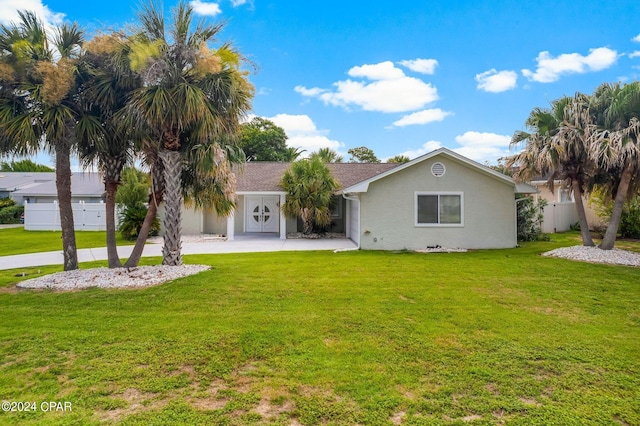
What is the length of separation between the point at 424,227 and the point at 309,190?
578 cm

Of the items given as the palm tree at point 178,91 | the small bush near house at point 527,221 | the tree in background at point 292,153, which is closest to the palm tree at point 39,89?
the palm tree at point 178,91

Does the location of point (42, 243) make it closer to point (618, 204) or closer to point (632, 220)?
point (618, 204)

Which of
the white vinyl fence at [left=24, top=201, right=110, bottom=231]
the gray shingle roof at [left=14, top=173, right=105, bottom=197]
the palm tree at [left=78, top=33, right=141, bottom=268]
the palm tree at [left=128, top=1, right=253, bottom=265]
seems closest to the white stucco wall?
the palm tree at [left=128, top=1, right=253, bottom=265]

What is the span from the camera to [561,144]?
36.1 feet

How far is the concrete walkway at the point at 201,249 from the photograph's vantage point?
11.3m

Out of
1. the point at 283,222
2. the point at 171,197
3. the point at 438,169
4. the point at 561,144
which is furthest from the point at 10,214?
the point at 561,144

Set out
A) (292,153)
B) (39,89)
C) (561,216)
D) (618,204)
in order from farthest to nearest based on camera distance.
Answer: (292,153), (561,216), (618,204), (39,89)

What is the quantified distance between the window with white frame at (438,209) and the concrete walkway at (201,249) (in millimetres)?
3102

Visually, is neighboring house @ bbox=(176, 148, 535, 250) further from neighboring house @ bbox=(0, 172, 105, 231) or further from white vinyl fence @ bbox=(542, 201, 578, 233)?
neighboring house @ bbox=(0, 172, 105, 231)

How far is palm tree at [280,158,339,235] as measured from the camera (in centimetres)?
1639

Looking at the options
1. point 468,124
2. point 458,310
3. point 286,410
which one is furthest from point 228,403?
point 468,124

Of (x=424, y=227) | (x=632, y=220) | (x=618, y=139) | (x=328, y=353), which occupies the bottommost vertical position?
(x=328, y=353)

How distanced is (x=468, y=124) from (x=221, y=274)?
1873 centimetres

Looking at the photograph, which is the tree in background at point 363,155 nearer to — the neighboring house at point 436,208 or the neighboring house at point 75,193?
the neighboring house at point 75,193
